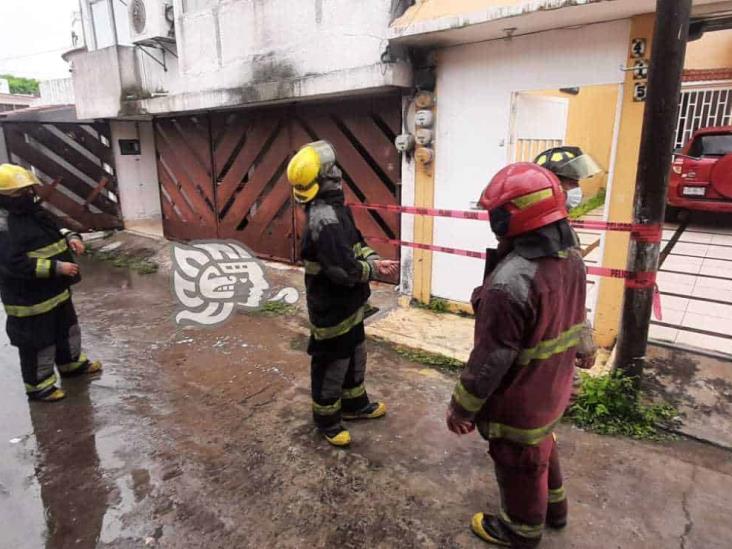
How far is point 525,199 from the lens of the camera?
6.00 ft

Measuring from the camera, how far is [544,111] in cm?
549

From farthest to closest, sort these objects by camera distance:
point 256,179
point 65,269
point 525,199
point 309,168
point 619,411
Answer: point 256,179 → point 65,269 → point 619,411 → point 309,168 → point 525,199

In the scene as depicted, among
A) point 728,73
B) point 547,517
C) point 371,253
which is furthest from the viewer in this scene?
point 728,73

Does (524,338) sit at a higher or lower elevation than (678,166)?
lower

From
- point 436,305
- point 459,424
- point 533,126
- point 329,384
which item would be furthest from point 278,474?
point 533,126

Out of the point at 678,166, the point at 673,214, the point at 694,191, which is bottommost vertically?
the point at 673,214

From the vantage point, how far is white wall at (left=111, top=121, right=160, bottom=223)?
10.0 m

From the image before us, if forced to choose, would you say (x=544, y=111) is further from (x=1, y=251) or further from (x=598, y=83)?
(x=1, y=251)

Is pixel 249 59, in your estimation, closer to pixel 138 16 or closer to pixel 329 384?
pixel 138 16

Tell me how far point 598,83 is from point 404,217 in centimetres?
244

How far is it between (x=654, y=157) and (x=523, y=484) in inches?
83.8

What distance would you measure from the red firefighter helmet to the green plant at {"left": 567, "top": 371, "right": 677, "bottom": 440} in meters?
2.05

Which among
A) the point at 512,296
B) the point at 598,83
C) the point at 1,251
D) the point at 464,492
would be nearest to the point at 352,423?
the point at 464,492

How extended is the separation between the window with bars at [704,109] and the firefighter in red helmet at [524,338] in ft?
36.0
